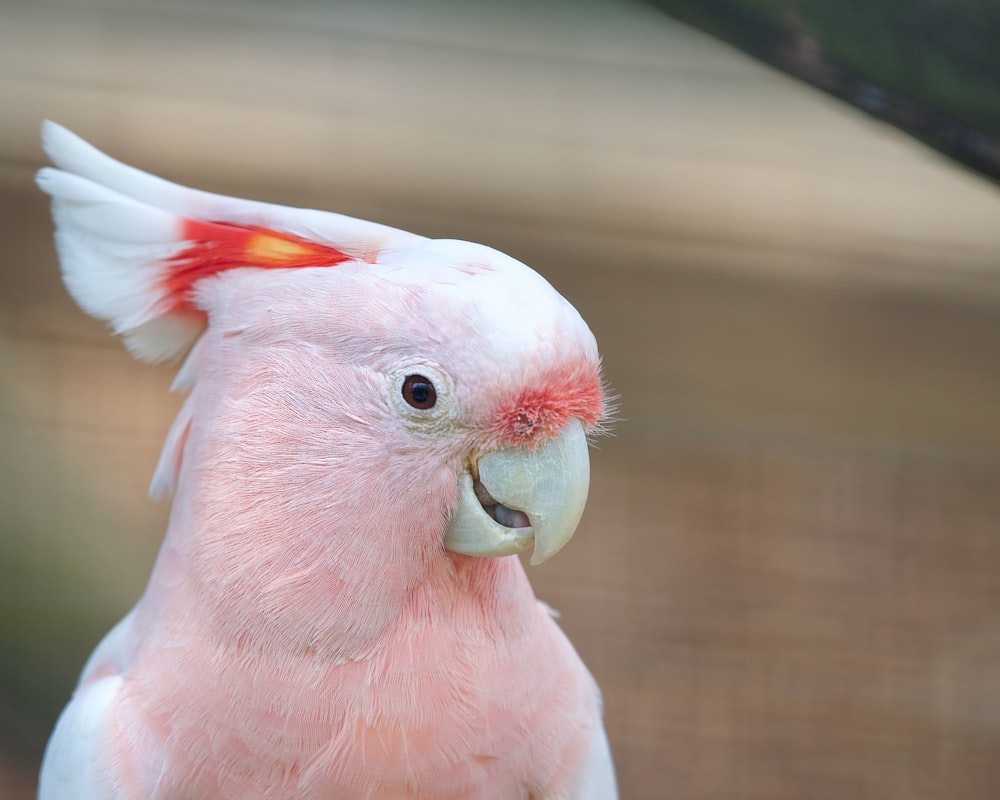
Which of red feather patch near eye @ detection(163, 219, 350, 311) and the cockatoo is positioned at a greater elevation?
red feather patch near eye @ detection(163, 219, 350, 311)

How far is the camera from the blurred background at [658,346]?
2.72 meters

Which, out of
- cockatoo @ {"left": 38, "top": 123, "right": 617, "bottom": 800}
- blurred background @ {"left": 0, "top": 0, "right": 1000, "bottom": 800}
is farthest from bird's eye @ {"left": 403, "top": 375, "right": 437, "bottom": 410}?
blurred background @ {"left": 0, "top": 0, "right": 1000, "bottom": 800}

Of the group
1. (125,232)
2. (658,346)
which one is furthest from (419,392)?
(658,346)

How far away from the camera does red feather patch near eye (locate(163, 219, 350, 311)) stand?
41.3 inches

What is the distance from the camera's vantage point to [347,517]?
977 mm

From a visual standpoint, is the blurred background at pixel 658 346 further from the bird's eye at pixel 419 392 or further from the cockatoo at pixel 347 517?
the bird's eye at pixel 419 392

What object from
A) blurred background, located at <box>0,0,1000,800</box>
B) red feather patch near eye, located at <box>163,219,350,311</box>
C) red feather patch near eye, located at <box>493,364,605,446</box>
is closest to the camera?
red feather patch near eye, located at <box>493,364,605,446</box>

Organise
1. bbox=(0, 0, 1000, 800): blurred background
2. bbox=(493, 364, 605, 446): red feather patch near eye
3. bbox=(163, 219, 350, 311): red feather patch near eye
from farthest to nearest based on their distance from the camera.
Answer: bbox=(0, 0, 1000, 800): blurred background → bbox=(163, 219, 350, 311): red feather patch near eye → bbox=(493, 364, 605, 446): red feather patch near eye

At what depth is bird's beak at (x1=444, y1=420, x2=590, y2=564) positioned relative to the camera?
3.21ft

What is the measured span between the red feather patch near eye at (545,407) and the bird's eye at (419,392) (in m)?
0.06

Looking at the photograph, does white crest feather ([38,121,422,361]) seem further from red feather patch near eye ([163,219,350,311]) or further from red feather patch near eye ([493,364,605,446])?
red feather patch near eye ([493,364,605,446])

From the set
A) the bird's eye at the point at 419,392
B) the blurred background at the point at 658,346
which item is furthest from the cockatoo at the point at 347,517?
the blurred background at the point at 658,346

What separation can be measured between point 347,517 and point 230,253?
0.31m

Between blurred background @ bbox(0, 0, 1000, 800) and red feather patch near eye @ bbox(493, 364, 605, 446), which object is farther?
blurred background @ bbox(0, 0, 1000, 800)
